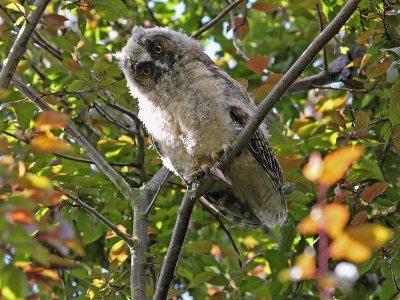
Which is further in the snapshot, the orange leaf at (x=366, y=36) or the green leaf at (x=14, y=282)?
the orange leaf at (x=366, y=36)

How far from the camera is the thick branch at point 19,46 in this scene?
8.24ft

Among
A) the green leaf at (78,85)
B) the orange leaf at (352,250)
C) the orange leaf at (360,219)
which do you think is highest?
the green leaf at (78,85)

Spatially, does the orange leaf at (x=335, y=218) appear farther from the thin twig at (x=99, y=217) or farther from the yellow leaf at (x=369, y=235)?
the thin twig at (x=99, y=217)

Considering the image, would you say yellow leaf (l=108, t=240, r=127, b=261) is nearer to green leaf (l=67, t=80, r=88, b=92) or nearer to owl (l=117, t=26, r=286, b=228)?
owl (l=117, t=26, r=286, b=228)

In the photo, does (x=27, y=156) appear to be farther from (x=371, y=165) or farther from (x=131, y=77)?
(x=371, y=165)

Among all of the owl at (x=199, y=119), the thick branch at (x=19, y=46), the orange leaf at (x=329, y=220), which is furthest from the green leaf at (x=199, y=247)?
the orange leaf at (x=329, y=220)

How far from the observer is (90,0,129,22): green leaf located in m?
3.16

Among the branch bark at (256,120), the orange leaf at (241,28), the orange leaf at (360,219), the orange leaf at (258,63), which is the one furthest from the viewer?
the orange leaf at (241,28)

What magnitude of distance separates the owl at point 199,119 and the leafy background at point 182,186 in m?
0.14

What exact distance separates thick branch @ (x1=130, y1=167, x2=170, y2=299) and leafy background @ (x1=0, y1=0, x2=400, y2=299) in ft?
0.21

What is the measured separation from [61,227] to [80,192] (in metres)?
1.73

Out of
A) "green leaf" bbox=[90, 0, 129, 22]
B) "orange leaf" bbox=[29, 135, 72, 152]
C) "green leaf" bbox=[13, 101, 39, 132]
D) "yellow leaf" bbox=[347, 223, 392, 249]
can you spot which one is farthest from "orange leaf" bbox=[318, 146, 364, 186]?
"green leaf" bbox=[13, 101, 39, 132]

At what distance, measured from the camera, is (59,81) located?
13.4 feet

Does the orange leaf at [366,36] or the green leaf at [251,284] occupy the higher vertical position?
the orange leaf at [366,36]
